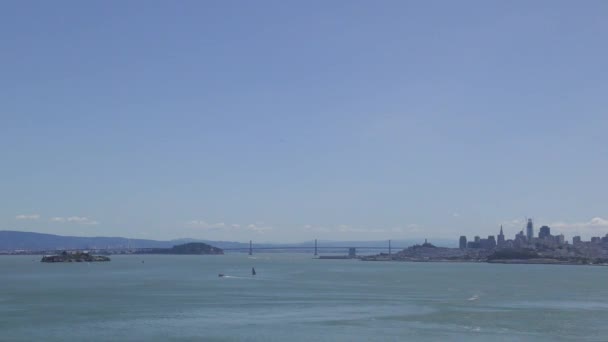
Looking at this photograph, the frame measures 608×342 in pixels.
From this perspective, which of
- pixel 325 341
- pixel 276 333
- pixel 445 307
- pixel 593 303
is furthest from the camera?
pixel 593 303

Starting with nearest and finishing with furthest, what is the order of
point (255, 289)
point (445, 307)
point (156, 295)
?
1. point (445, 307)
2. point (156, 295)
3. point (255, 289)

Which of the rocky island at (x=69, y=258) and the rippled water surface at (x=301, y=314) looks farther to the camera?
the rocky island at (x=69, y=258)

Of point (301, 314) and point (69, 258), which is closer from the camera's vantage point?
point (301, 314)

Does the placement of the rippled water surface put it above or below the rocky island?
below

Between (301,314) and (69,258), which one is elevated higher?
(69,258)

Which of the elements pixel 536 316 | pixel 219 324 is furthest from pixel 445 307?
pixel 219 324

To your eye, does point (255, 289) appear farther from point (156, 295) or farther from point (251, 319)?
point (251, 319)

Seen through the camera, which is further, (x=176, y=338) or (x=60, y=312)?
(x=60, y=312)

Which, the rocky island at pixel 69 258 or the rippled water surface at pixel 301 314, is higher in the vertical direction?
the rocky island at pixel 69 258

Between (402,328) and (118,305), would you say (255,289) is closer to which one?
(118,305)

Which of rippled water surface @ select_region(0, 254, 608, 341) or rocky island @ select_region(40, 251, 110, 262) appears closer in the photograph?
rippled water surface @ select_region(0, 254, 608, 341)
